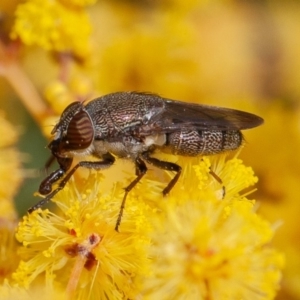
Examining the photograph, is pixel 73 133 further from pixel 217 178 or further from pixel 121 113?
pixel 217 178

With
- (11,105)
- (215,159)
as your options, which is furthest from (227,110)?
(11,105)

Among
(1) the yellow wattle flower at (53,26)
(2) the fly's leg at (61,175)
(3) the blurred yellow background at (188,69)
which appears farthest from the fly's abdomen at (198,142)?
(1) the yellow wattle flower at (53,26)

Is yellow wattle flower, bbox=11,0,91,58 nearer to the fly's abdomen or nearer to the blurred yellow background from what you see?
the blurred yellow background

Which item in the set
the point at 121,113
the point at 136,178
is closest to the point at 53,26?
the point at 121,113

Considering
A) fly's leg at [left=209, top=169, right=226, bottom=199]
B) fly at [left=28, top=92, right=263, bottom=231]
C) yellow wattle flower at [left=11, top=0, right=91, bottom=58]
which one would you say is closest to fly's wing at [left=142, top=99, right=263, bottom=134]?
fly at [left=28, top=92, right=263, bottom=231]

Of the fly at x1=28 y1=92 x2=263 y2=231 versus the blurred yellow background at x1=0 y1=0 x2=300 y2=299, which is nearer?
the fly at x1=28 y1=92 x2=263 y2=231

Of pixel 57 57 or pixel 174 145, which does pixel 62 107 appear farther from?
pixel 174 145
